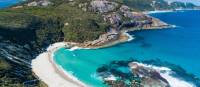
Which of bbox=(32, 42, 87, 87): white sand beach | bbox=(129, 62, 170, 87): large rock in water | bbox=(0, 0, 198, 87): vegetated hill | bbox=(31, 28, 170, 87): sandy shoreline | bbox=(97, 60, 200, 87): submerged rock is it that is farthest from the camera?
bbox=(0, 0, 198, 87): vegetated hill

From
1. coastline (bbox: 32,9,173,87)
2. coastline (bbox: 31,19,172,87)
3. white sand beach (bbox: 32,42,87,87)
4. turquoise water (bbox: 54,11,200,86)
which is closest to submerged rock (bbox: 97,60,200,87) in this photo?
turquoise water (bbox: 54,11,200,86)

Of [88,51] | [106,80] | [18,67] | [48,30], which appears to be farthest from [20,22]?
[106,80]

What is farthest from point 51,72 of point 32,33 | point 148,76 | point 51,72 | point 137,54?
point 32,33

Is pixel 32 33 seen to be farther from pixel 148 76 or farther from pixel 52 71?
pixel 148 76

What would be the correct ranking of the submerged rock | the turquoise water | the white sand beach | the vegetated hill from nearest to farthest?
the submerged rock, the white sand beach, the vegetated hill, the turquoise water

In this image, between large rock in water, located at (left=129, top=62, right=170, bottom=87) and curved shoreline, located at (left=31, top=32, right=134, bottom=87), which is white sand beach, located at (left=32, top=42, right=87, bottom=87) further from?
large rock in water, located at (left=129, top=62, right=170, bottom=87)

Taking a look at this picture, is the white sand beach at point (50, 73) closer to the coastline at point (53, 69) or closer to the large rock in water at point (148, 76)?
the coastline at point (53, 69)

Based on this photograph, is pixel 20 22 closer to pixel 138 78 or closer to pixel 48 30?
pixel 48 30

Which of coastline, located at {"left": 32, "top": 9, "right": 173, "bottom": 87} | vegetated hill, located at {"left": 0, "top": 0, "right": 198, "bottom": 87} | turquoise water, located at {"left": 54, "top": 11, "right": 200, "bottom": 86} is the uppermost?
vegetated hill, located at {"left": 0, "top": 0, "right": 198, "bottom": 87}
